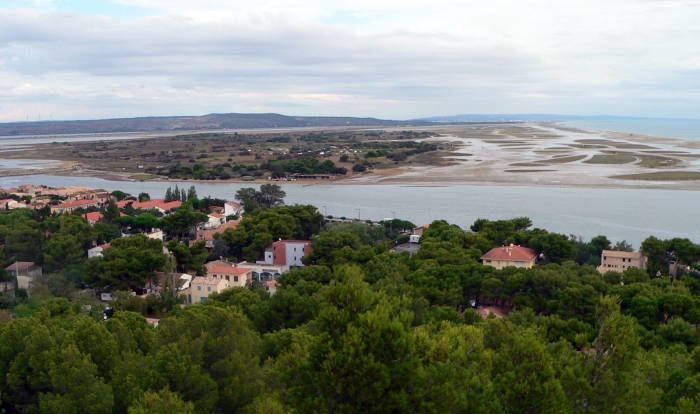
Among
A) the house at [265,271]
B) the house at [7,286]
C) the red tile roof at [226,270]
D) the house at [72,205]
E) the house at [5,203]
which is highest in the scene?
the house at [5,203]

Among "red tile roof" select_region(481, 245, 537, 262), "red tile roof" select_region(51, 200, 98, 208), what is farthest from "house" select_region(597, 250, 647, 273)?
"red tile roof" select_region(51, 200, 98, 208)

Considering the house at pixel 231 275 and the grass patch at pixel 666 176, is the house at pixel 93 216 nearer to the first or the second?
the house at pixel 231 275

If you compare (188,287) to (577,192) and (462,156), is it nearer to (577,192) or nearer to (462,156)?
(577,192)

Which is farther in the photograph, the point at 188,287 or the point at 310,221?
the point at 310,221

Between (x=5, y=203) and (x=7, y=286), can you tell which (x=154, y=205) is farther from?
(x=7, y=286)

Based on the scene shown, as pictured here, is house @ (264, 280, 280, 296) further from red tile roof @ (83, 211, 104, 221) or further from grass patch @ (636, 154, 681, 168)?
grass patch @ (636, 154, 681, 168)

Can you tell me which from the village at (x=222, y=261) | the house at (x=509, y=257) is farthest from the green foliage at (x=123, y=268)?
the house at (x=509, y=257)

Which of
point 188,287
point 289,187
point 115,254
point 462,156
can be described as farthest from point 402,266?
point 462,156
